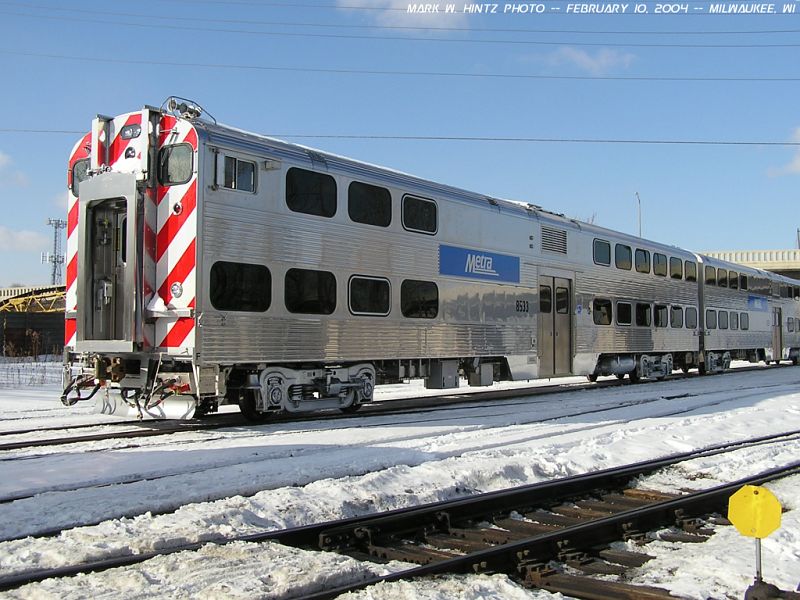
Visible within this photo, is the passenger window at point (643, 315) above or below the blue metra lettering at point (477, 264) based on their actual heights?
below

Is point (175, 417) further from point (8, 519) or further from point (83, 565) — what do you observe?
point (83, 565)

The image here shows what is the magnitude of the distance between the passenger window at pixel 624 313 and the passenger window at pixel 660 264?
2079 millimetres

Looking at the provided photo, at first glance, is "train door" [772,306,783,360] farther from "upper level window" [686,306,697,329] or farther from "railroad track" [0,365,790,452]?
"railroad track" [0,365,790,452]

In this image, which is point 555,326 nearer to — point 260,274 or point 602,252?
point 602,252

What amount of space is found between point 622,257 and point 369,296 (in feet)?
31.2

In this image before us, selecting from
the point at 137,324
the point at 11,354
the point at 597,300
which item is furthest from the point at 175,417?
the point at 11,354

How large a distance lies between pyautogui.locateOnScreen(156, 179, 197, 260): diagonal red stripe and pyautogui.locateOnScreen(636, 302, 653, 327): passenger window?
13.3 m

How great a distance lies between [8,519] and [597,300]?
1449 cm

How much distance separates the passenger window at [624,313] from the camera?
18.8m

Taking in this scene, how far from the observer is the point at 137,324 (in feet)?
32.4

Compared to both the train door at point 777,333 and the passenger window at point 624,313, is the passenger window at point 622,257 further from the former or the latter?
the train door at point 777,333

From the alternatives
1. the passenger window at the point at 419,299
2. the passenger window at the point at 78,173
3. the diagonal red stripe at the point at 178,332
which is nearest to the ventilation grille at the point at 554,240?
the passenger window at the point at 419,299

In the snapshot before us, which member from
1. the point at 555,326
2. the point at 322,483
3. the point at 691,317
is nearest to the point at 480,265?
the point at 555,326

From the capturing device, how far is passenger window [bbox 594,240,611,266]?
59.1 ft
